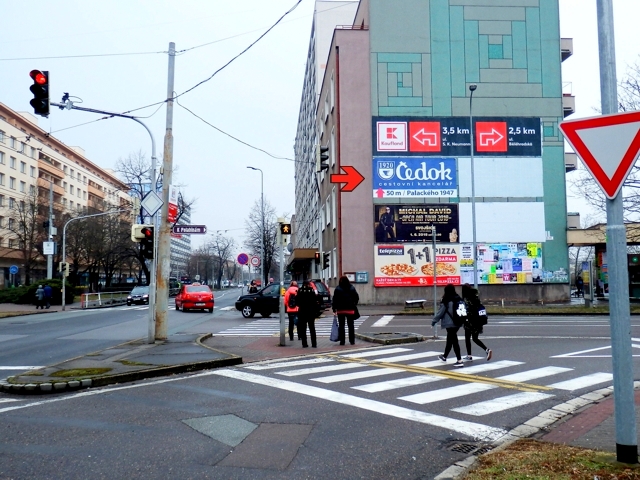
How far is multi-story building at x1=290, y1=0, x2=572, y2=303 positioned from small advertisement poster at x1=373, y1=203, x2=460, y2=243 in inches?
2.3

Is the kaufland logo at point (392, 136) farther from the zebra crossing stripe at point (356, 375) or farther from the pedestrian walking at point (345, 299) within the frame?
the zebra crossing stripe at point (356, 375)

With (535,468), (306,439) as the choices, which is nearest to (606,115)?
(535,468)

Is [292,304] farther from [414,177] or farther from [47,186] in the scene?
[47,186]

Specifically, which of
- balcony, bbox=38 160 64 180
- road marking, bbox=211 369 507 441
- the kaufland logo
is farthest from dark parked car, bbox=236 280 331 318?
balcony, bbox=38 160 64 180

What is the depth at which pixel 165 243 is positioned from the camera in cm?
1562

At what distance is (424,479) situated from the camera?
16.7 feet

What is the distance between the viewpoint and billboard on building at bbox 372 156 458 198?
3559 cm

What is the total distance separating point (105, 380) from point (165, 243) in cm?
623

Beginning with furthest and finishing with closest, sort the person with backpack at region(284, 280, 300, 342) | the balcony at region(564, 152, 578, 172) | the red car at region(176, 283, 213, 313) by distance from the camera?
the balcony at region(564, 152, 578, 172), the red car at region(176, 283, 213, 313), the person with backpack at region(284, 280, 300, 342)

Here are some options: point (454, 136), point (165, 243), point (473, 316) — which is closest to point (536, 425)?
point (473, 316)

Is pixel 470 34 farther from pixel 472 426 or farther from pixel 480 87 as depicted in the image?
pixel 472 426

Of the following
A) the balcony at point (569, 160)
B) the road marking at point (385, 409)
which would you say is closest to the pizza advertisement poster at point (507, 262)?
the balcony at point (569, 160)

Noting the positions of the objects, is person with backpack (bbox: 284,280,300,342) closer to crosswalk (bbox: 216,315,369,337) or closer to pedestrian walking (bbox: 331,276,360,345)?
pedestrian walking (bbox: 331,276,360,345)

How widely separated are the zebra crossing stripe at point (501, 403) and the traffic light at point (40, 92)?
11.5m
